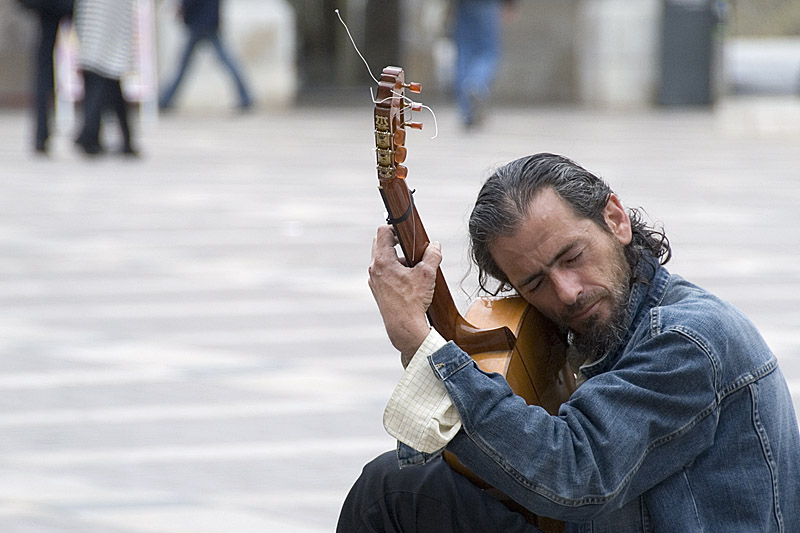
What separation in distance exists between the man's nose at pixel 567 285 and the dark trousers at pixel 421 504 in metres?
0.33

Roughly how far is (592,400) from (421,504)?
39 cm

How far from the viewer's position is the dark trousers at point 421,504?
213 cm

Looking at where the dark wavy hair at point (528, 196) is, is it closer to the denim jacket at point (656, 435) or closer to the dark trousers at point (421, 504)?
the denim jacket at point (656, 435)

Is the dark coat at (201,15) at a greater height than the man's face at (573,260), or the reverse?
the dark coat at (201,15)

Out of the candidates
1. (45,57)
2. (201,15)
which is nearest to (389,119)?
(45,57)

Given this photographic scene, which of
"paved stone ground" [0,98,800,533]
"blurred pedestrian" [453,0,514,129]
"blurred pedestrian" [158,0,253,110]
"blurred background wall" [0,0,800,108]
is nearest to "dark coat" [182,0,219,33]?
"blurred pedestrian" [158,0,253,110]

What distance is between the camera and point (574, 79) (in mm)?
18359

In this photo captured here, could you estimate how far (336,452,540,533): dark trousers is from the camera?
6.99 feet

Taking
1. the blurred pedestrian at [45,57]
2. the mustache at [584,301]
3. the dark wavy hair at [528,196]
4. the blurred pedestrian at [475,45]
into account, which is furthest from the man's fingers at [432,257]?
the blurred pedestrian at [475,45]

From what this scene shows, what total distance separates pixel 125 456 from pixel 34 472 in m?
0.26

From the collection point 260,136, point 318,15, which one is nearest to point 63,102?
point 260,136

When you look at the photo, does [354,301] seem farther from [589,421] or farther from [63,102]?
[63,102]

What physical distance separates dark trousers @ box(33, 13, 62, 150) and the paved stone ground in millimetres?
283

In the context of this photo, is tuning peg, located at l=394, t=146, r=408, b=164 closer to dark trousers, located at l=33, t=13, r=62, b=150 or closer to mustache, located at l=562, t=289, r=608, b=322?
mustache, located at l=562, t=289, r=608, b=322
